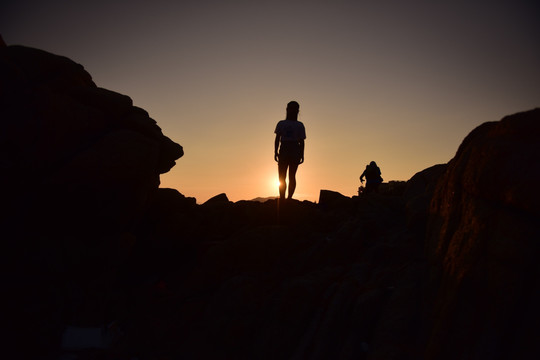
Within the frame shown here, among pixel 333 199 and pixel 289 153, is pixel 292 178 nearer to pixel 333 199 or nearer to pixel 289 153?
pixel 289 153

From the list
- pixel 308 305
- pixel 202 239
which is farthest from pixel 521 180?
pixel 202 239

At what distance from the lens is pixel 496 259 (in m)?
5.57

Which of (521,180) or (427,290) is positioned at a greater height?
(521,180)

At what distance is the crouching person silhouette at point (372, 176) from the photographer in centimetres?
2372

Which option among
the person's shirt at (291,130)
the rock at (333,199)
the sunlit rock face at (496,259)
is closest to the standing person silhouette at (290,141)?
the person's shirt at (291,130)

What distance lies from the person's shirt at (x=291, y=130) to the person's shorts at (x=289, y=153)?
0.76 feet

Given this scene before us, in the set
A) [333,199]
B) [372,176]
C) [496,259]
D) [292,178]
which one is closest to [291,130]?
[292,178]

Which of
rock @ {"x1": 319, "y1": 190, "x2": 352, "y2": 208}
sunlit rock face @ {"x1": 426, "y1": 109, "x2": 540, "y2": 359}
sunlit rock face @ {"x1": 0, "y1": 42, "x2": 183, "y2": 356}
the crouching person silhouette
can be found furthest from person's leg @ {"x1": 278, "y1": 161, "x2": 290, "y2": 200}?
the crouching person silhouette

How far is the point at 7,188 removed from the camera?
35.3 ft

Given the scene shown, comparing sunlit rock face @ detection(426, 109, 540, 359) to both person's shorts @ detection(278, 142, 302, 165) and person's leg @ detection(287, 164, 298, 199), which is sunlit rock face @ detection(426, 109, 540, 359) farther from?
person's leg @ detection(287, 164, 298, 199)

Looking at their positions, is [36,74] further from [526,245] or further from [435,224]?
[526,245]

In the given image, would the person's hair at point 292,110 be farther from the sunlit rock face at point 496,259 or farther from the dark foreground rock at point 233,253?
the sunlit rock face at point 496,259

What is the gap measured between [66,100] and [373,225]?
10870 mm

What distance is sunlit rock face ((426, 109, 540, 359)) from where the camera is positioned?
5.20 m
